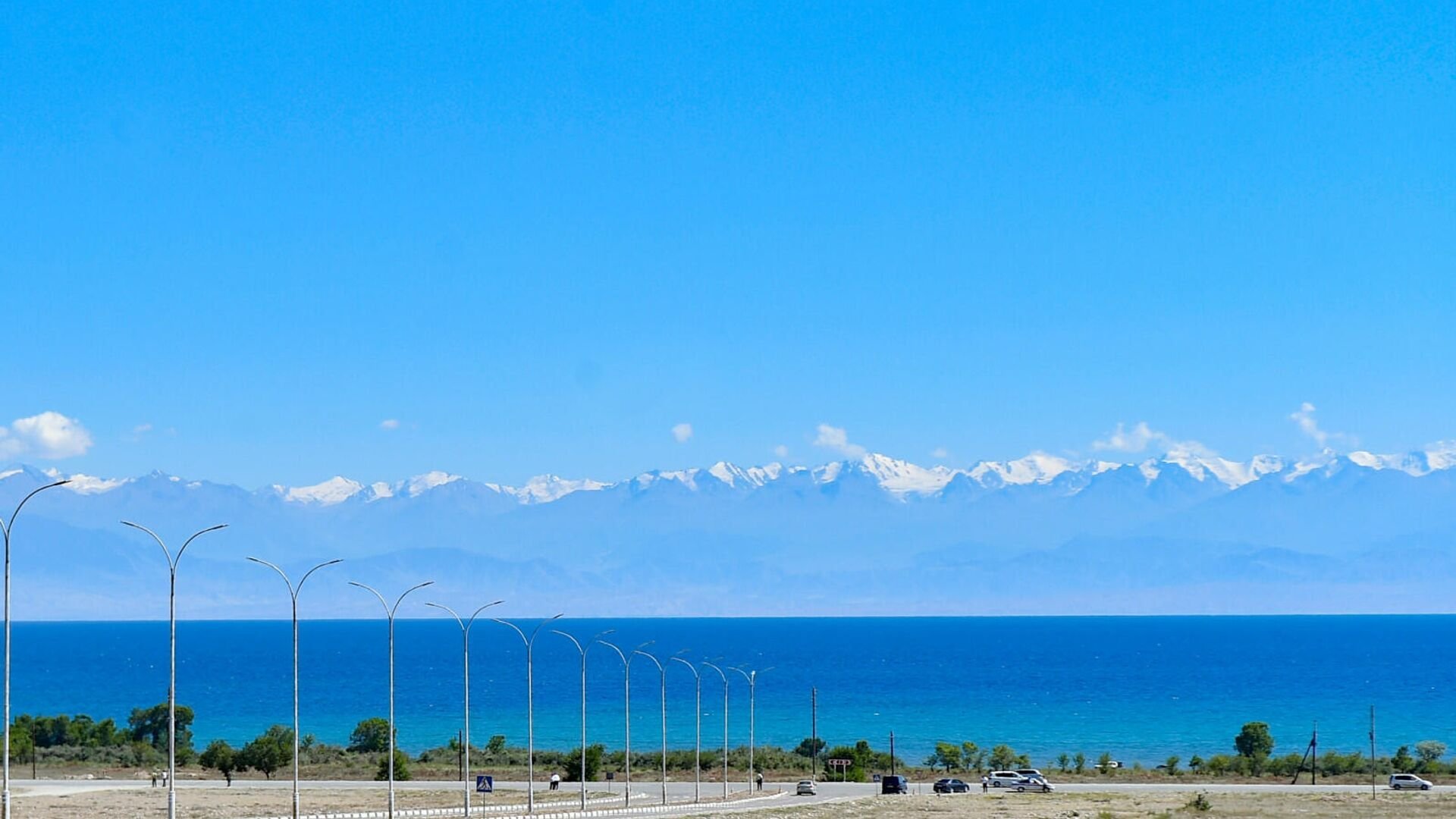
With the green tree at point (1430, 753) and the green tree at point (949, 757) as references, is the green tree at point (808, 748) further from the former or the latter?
the green tree at point (1430, 753)

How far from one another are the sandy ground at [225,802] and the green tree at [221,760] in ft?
30.6

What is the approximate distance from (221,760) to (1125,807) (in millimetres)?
52117

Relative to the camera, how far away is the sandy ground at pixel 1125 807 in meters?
78.8

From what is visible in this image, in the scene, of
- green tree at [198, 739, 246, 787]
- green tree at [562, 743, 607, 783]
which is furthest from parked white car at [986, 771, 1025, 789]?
green tree at [198, 739, 246, 787]

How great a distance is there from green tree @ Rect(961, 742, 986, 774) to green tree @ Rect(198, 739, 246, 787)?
46909 mm

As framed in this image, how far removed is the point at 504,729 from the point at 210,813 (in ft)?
326

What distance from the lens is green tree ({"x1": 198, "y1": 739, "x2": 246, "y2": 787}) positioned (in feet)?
349

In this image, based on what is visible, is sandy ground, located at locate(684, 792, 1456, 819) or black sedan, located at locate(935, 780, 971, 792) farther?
black sedan, located at locate(935, 780, 971, 792)

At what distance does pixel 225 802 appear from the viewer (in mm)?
84312

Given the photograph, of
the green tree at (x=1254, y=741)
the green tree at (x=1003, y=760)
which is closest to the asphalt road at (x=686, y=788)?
the green tree at (x=1003, y=760)

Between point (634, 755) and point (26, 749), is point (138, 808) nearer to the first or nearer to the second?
point (26, 749)

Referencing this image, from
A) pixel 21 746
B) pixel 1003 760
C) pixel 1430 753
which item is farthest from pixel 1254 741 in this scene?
pixel 21 746

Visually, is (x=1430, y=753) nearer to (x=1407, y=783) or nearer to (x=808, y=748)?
(x=1407, y=783)

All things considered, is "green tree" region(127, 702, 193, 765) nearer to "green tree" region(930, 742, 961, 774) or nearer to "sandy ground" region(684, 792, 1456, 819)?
"green tree" region(930, 742, 961, 774)
